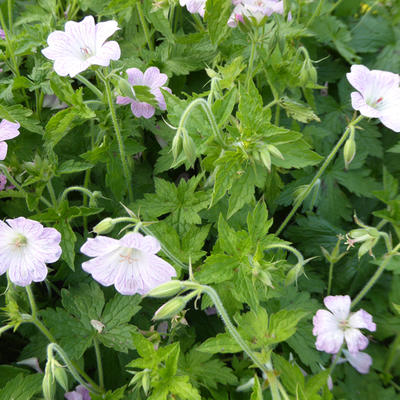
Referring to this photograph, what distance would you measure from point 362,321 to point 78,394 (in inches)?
45.1

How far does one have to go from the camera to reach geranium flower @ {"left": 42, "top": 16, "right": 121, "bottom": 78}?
1.47 metres

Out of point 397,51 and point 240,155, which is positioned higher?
point 397,51

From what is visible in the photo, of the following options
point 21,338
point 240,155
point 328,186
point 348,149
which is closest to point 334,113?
point 328,186

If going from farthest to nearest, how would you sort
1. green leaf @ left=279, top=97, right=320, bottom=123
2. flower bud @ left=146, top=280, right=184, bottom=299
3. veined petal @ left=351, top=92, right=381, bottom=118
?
green leaf @ left=279, top=97, right=320, bottom=123
veined petal @ left=351, top=92, right=381, bottom=118
flower bud @ left=146, top=280, right=184, bottom=299

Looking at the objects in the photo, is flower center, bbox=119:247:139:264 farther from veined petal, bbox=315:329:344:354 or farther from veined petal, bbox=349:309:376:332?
veined petal, bbox=349:309:376:332

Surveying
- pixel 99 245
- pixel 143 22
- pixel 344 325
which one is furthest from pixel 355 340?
pixel 143 22

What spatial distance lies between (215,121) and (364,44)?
1.55 m

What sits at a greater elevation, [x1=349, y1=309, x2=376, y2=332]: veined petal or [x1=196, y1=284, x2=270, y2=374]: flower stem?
[x1=196, y1=284, x2=270, y2=374]: flower stem

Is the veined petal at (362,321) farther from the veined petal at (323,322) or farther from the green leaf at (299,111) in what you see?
the green leaf at (299,111)

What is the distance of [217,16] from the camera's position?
1.57 metres

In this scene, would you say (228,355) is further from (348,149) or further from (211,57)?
(211,57)

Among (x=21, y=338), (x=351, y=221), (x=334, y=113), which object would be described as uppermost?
(x=334, y=113)

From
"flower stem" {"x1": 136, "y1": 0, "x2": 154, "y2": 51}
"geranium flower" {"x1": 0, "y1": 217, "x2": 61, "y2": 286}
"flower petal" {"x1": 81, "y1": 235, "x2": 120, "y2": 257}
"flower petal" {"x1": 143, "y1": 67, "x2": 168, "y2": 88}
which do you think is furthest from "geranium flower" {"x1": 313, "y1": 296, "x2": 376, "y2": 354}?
"flower stem" {"x1": 136, "y1": 0, "x2": 154, "y2": 51}

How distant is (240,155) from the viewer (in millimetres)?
1416
